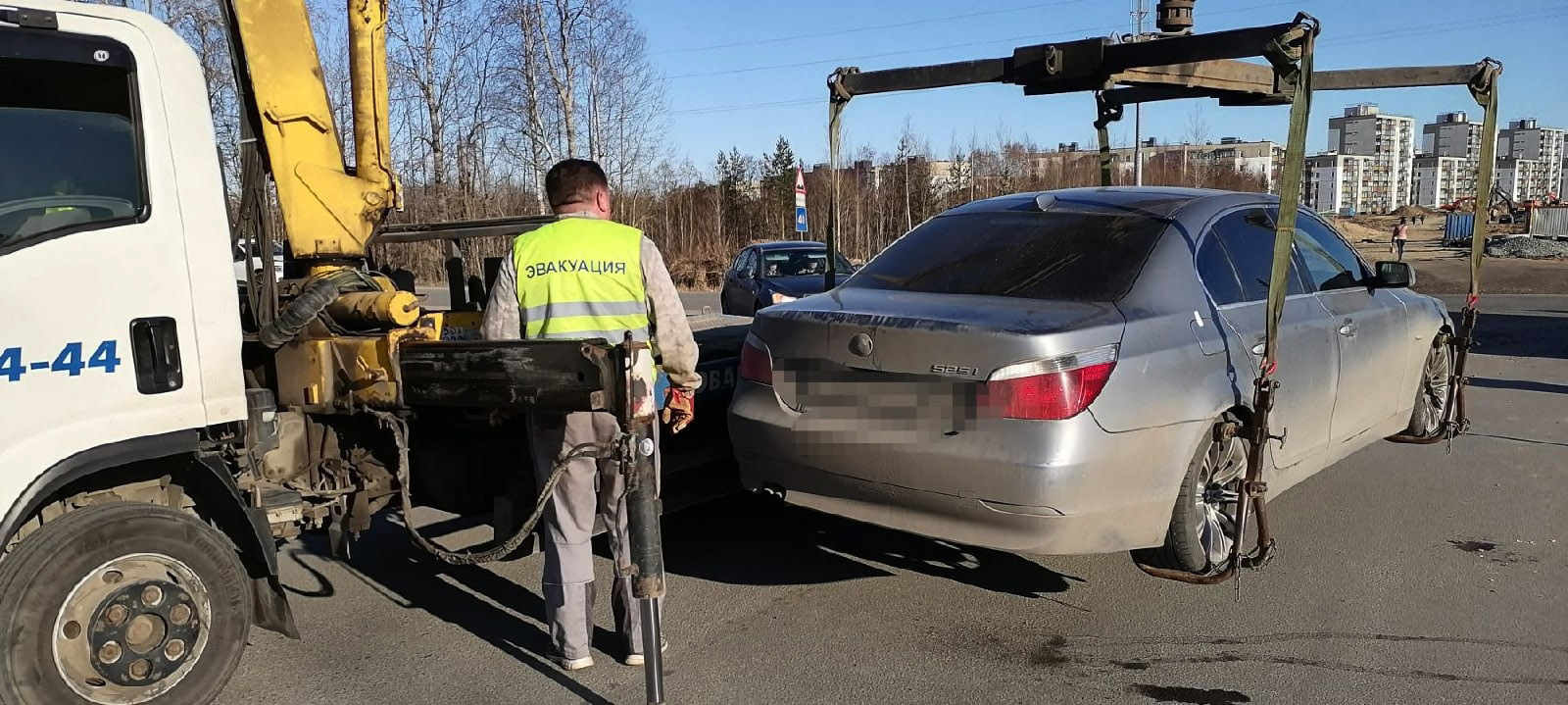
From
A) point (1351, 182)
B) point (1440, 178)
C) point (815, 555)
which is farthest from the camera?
point (1440, 178)

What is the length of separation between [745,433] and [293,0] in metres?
2.51

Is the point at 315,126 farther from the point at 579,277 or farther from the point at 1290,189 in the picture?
the point at 1290,189

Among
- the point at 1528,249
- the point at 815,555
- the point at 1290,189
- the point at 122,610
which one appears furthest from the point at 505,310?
the point at 1528,249

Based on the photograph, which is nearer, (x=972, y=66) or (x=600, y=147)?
(x=972, y=66)

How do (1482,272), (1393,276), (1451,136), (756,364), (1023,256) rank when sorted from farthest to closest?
1. (1451,136)
2. (1482,272)
3. (1393,276)
4. (1023,256)
5. (756,364)

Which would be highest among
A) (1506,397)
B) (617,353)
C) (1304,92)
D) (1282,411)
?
(1304,92)

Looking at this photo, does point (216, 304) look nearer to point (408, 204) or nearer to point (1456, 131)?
point (408, 204)

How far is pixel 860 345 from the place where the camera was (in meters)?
4.16

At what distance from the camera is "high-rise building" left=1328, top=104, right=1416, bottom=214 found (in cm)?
13025

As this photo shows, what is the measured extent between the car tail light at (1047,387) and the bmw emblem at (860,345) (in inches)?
20.0

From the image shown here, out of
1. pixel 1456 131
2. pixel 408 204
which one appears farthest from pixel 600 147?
pixel 1456 131

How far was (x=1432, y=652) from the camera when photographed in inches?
159

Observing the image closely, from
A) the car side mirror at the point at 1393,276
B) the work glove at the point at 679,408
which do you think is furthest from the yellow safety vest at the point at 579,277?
the car side mirror at the point at 1393,276

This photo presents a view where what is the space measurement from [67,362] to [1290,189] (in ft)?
14.1
